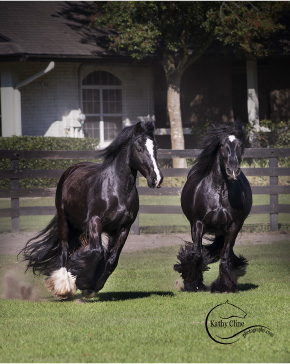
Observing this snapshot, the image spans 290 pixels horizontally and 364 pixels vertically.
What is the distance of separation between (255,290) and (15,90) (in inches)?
632

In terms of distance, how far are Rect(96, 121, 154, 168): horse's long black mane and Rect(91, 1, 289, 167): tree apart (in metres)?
13.6

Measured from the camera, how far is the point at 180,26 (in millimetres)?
24000

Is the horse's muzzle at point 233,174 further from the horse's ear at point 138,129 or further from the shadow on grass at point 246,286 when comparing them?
the shadow on grass at point 246,286

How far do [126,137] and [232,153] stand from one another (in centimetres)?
129

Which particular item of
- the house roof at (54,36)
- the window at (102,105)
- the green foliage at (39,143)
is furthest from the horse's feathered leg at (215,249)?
the window at (102,105)

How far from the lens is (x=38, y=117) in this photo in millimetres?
24938

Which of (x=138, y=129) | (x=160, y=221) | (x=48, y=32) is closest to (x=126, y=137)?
(x=138, y=129)

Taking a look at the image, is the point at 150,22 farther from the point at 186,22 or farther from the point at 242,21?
the point at 242,21

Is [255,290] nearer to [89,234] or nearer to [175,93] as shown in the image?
[89,234]

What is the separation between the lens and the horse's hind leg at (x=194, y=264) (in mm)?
8828

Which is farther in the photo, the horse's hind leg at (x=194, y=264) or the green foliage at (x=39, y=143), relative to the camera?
the green foliage at (x=39, y=143)

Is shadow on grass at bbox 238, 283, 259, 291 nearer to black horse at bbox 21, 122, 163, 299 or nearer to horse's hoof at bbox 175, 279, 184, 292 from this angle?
horse's hoof at bbox 175, 279, 184, 292

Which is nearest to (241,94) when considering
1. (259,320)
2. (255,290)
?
(255,290)

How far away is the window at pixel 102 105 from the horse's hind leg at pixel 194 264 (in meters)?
17.3
